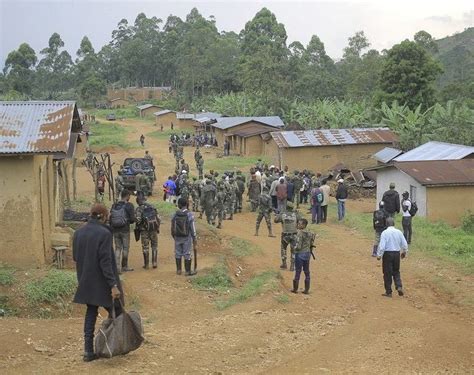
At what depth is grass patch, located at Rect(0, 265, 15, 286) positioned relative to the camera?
10.2 meters

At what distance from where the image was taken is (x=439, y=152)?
2411cm

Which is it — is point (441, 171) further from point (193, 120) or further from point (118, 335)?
point (193, 120)

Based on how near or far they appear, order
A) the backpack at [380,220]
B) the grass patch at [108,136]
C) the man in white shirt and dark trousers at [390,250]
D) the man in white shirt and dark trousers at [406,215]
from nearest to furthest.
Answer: the man in white shirt and dark trousers at [390,250] → the backpack at [380,220] → the man in white shirt and dark trousers at [406,215] → the grass patch at [108,136]

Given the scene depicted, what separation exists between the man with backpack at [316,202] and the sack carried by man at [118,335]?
525 inches

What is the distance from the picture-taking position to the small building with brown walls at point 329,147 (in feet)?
107

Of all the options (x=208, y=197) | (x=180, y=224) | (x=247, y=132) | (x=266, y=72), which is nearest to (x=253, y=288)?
(x=180, y=224)

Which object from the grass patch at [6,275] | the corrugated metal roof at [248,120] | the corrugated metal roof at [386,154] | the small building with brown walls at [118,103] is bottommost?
the grass patch at [6,275]

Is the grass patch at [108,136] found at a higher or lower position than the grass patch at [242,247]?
higher

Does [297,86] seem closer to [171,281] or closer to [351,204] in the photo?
[351,204]

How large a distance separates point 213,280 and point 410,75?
34.3 metres

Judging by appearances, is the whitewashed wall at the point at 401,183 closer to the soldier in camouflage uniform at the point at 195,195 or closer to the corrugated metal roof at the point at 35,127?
the soldier in camouflage uniform at the point at 195,195

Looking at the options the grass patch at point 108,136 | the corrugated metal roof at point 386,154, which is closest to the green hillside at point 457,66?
the grass patch at point 108,136

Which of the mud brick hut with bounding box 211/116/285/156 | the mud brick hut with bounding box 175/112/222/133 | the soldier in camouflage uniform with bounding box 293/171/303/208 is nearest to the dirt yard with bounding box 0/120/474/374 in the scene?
the soldier in camouflage uniform with bounding box 293/171/303/208

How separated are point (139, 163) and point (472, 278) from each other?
16.6 m
